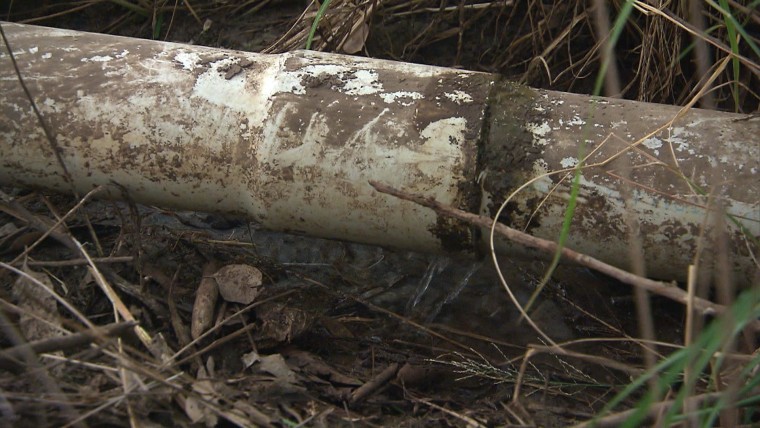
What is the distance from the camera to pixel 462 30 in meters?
2.73

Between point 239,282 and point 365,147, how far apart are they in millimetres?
532

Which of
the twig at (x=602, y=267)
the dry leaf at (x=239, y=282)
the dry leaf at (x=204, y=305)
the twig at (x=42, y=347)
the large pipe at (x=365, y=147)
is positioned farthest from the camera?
the dry leaf at (x=239, y=282)

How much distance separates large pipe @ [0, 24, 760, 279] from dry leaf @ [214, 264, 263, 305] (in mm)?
202

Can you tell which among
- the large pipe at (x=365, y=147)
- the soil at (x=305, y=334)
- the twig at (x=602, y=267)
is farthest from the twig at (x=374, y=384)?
the twig at (x=602, y=267)

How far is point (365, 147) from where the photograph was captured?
5.67ft

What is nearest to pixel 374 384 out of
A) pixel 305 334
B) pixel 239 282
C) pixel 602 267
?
pixel 305 334

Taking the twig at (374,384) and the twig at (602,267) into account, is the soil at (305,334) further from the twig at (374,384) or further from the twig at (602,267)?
the twig at (602,267)

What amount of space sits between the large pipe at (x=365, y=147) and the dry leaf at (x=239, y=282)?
20 cm

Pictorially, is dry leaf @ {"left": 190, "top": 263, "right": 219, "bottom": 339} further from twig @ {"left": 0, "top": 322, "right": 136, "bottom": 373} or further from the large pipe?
twig @ {"left": 0, "top": 322, "right": 136, "bottom": 373}

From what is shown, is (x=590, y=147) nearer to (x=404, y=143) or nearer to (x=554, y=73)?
(x=404, y=143)

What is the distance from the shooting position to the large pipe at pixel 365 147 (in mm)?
1690

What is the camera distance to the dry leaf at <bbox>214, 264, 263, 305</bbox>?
77.7 inches

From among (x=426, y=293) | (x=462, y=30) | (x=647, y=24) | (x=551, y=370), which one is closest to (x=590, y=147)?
(x=551, y=370)

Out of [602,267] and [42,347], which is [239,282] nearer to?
[42,347]
